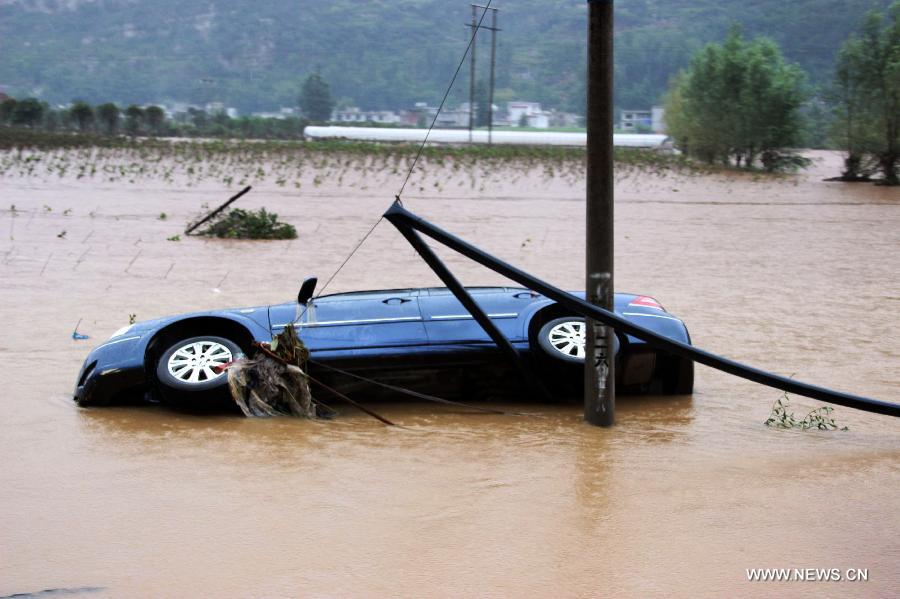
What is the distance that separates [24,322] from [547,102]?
159037mm

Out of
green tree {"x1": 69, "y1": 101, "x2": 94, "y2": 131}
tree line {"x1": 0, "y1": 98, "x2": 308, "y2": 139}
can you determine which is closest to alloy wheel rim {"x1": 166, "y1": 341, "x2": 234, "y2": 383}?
tree line {"x1": 0, "y1": 98, "x2": 308, "y2": 139}

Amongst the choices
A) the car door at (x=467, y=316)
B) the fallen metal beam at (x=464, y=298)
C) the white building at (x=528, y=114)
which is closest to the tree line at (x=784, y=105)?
the car door at (x=467, y=316)

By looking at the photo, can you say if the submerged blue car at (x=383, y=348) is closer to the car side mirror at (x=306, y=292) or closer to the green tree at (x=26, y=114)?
the car side mirror at (x=306, y=292)

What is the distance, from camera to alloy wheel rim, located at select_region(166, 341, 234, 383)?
7.62m

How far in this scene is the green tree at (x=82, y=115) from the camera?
81750 millimetres

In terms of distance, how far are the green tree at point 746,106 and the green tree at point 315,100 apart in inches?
3568

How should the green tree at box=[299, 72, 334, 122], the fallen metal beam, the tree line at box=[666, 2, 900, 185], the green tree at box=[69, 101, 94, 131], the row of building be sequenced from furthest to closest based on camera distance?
1. the green tree at box=[299, 72, 334, 122]
2. the row of building
3. the green tree at box=[69, 101, 94, 131]
4. the tree line at box=[666, 2, 900, 185]
5. the fallen metal beam

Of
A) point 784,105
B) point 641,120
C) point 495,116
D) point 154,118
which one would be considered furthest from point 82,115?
point 495,116

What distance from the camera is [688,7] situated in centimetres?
18225

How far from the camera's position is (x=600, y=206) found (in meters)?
7.28

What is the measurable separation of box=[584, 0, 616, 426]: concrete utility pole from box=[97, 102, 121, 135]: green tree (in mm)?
79613

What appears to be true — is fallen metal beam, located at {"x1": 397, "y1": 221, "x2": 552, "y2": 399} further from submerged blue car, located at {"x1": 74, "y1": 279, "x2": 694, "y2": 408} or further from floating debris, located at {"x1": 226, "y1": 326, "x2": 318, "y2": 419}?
floating debris, located at {"x1": 226, "y1": 326, "x2": 318, "y2": 419}

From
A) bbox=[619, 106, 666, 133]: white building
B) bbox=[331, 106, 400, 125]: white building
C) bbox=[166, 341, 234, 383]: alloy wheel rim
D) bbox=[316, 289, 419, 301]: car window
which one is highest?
bbox=[331, 106, 400, 125]: white building

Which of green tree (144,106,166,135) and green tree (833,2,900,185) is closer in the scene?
green tree (833,2,900,185)
